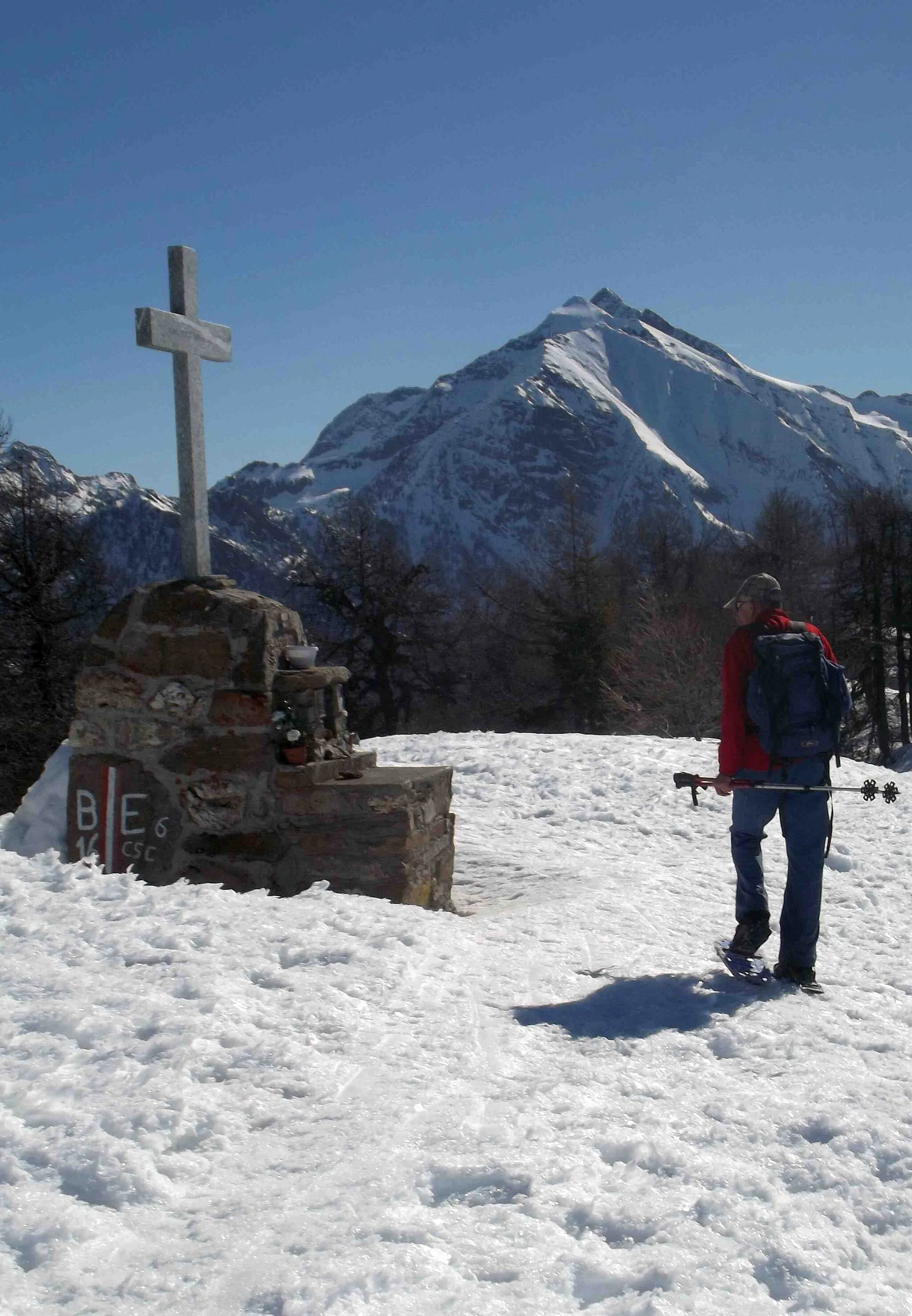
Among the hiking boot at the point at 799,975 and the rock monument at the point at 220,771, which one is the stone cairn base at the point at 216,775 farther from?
the hiking boot at the point at 799,975

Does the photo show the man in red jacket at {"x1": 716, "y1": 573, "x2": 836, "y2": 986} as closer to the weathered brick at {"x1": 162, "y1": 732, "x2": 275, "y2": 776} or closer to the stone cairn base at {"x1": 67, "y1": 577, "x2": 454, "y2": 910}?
the stone cairn base at {"x1": 67, "y1": 577, "x2": 454, "y2": 910}

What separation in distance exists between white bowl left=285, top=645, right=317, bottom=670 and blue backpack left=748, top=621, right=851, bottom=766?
2438 millimetres

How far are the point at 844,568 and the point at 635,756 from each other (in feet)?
75.6

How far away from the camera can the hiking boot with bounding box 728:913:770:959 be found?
14.2 ft

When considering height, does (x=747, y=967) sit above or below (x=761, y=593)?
below

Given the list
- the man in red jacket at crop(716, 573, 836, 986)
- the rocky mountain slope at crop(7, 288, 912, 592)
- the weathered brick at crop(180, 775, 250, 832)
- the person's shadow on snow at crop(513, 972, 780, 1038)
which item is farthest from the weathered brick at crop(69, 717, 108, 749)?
the rocky mountain slope at crop(7, 288, 912, 592)

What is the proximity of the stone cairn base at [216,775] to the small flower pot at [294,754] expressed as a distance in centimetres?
3

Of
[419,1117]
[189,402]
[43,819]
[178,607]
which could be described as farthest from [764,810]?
[189,402]

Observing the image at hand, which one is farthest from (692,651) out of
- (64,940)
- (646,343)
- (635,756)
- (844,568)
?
(646,343)

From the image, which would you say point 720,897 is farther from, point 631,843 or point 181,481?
point 181,481

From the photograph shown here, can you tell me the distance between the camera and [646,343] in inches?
7697

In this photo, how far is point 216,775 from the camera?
17.6ft

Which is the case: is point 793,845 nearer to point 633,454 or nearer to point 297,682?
point 297,682

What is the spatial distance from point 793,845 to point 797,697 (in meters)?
0.61
